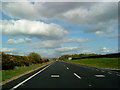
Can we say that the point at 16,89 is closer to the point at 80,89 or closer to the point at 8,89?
the point at 8,89

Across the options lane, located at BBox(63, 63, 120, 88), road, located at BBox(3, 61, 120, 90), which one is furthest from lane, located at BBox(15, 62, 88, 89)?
lane, located at BBox(63, 63, 120, 88)

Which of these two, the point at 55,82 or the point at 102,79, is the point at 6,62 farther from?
the point at 102,79

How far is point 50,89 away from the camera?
732cm

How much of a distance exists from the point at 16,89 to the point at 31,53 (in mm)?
45251

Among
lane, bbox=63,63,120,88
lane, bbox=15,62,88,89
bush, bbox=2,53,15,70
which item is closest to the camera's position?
lane, bbox=15,62,88,89

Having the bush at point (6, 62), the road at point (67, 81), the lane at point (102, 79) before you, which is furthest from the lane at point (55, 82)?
the bush at point (6, 62)

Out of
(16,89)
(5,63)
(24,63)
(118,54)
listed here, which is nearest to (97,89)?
(16,89)

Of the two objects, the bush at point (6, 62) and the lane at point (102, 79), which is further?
the bush at point (6, 62)

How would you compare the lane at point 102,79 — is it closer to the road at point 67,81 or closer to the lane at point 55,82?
the road at point 67,81

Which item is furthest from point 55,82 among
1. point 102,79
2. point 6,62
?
point 6,62

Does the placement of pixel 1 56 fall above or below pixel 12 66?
above

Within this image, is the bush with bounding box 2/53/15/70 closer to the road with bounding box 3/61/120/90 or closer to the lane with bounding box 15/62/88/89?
the road with bounding box 3/61/120/90

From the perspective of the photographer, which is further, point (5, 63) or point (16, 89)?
point (5, 63)

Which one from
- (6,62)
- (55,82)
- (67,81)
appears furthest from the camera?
(6,62)
